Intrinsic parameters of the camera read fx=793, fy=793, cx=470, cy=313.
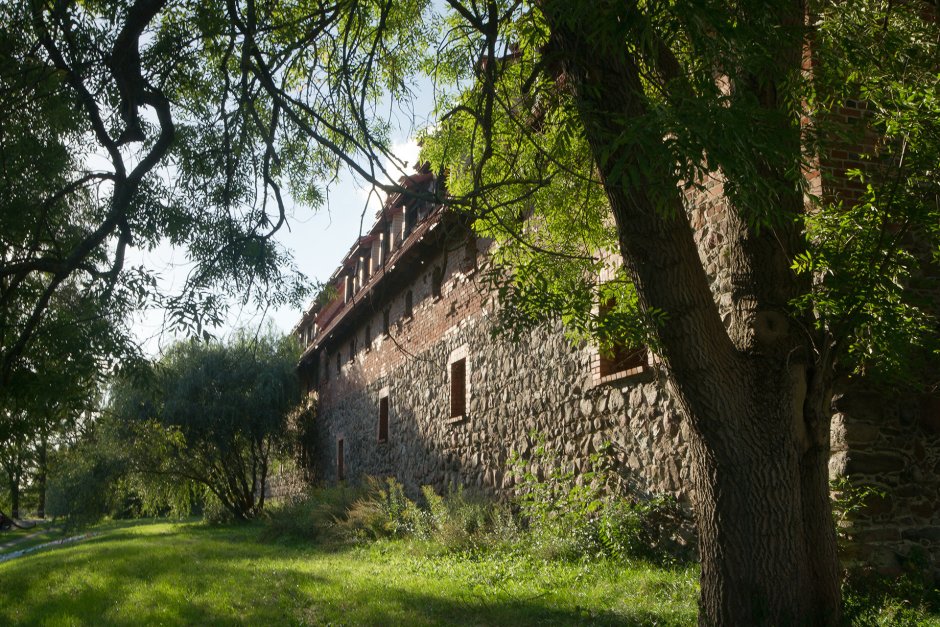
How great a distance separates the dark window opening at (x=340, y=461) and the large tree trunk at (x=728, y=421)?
58.5 ft

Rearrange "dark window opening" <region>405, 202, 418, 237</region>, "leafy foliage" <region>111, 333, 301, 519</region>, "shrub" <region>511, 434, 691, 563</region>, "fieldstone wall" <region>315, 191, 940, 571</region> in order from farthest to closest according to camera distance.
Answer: "leafy foliage" <region>111, 333, 301, 519</region> → "dark window opening" <region>405, 202, 418, 237</region> → "shrub" <region>511, 434, 691, 563</region> → "fieldstone wall" <region>315, 191, 940, 571</region>

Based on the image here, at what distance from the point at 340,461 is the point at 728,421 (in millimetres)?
18609

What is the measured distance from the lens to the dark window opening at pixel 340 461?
71.9ft

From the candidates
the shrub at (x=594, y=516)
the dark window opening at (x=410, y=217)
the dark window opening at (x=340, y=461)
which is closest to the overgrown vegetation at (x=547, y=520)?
the shrub at (x=594, y=516)

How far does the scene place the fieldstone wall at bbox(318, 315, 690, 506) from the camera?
8281 millimetres

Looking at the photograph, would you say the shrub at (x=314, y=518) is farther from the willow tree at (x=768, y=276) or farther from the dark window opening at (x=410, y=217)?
the willow tree at (x=768, y=276)

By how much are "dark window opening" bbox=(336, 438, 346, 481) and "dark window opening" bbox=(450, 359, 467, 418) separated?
28.9ft

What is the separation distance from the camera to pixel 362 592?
317 inches

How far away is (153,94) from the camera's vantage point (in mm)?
5801

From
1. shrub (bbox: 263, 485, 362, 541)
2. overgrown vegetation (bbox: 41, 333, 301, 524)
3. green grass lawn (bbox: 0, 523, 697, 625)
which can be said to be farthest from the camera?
overgrown vegetation (bbox: 41, 333, 301, 524)

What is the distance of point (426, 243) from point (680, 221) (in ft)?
34.3

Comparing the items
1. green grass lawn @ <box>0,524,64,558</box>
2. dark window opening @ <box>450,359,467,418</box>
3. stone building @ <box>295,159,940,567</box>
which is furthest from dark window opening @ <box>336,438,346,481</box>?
green grass lawn @ <box>0,524,64,558</box>

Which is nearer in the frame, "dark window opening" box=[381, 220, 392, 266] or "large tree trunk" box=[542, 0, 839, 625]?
"large tree trunk" box=[542, 0, 839, 625]

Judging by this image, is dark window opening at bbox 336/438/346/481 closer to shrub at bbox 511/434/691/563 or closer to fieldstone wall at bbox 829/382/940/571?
shrub at bbox 511/434/691/563
